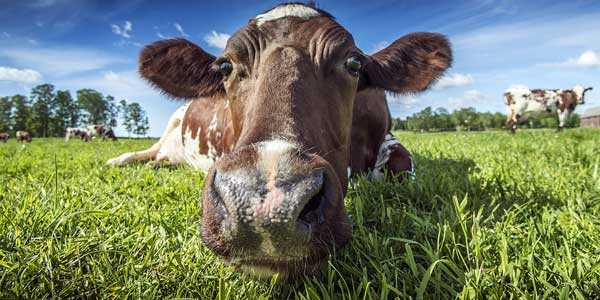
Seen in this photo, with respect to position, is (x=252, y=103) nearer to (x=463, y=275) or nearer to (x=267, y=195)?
(x=267, y=195)

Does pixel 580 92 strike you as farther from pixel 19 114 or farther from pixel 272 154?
pixel 19 114

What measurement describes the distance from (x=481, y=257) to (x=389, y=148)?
265 centimetres

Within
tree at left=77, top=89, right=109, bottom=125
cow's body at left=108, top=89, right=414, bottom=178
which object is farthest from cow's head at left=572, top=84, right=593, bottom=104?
tree at left=77, top=89, right=109, bottom=125

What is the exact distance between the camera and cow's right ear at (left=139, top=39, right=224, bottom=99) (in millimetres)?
3484

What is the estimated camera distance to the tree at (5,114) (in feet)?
195

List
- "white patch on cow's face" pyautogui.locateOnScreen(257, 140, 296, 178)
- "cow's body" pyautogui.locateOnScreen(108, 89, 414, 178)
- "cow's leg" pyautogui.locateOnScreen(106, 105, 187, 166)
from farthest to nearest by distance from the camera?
"cow's leg" pyautogui.locateOnScreen(106, 105, 187, 166) → "cow's body" pyautogui.locateOnScreen(108, 89, 414, 178) → "white patch on cow's face" pyautogui.locateOnScreen(257, 140, 296, 178)

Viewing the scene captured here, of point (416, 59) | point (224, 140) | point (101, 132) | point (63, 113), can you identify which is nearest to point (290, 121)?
point (416, 59)

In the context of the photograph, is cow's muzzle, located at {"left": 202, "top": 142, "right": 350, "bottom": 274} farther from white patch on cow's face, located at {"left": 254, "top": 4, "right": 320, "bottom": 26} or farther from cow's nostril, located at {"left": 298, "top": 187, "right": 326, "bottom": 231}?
white patch on cow's face, located at {"left": 254, "top": 4, "right": 320, "bottom": 26}

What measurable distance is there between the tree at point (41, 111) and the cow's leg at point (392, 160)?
7353 cm

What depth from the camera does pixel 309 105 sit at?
1.97m

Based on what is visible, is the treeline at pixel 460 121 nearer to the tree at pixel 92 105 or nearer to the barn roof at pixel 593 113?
the barn roof at pixel 593 113

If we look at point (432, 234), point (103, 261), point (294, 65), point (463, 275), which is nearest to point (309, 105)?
point (294, 65)

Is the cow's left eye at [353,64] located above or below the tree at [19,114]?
below

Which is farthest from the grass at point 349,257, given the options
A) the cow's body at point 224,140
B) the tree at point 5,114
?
the tree at point 5,114
